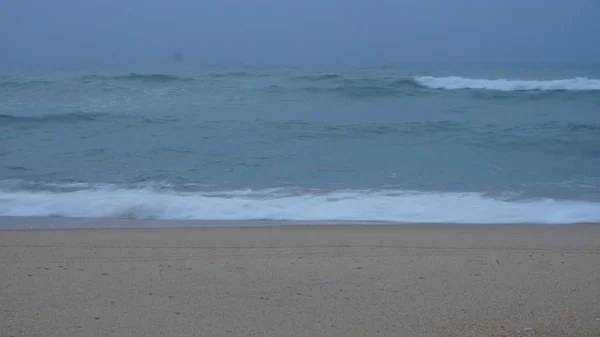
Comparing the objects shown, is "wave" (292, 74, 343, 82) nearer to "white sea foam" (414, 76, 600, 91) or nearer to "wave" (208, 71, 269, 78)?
"wave" (208, 71, 269, 78)

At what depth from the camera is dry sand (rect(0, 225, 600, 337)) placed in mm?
3365

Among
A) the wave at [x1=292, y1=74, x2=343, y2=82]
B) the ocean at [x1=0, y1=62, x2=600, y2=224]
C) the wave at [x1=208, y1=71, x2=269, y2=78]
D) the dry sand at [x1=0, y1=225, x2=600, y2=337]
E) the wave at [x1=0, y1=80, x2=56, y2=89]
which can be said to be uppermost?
the wave at [x1=208, y1=71, x2=269, y2=78]

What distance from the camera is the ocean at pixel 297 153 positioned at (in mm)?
7543

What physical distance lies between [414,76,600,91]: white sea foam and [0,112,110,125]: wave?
15.6 metres

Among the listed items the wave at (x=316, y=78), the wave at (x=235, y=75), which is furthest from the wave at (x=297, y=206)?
the wave at (x=235, y=75)

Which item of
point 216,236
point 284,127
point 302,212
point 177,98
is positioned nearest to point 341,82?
point 177,98

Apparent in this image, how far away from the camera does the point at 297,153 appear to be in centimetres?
1174

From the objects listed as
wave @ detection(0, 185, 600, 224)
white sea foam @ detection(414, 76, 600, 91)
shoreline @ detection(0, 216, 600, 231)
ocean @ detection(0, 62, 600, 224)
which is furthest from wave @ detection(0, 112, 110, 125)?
white sea foam @ detection(414, 76, 600, 91)

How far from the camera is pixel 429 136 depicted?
13945mm

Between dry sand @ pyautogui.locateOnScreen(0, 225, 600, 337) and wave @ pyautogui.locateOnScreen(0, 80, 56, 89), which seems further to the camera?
wave @ pyautogui.locateOnScreen(0, 80, 56, 89)

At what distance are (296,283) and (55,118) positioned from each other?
14.4 metres

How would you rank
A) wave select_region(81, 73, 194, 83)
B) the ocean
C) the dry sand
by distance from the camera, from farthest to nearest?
1. wave select_region(81, 73, 194, 83)
2. the ocean
3. the dry sand

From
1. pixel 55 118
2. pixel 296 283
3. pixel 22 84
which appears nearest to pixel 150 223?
pixel 296 283

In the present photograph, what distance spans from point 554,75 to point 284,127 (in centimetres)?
2523
